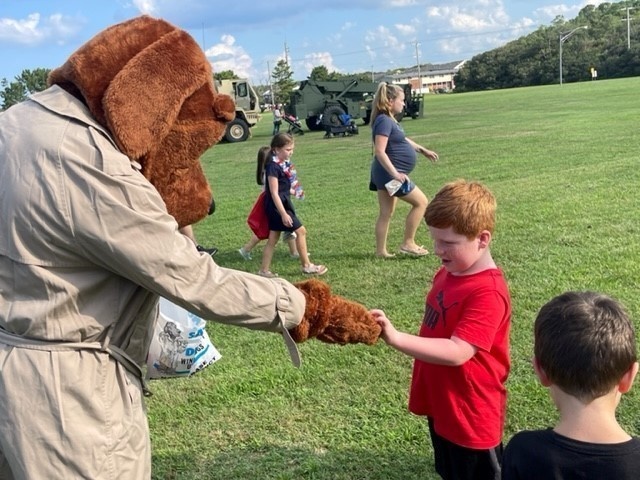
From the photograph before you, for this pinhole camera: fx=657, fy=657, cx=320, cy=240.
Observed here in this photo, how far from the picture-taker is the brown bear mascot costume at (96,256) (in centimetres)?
173

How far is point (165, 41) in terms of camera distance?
193cm

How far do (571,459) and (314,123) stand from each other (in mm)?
30376

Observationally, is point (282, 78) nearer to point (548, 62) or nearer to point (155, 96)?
point (548, 62)

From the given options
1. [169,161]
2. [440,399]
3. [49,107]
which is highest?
[49,107]

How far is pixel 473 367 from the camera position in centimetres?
245

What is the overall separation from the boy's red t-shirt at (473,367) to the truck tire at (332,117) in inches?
970

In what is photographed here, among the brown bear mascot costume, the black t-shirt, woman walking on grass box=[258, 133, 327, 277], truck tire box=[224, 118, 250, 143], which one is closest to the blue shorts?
woman walking on grass box=[258, 133, 327, 277]

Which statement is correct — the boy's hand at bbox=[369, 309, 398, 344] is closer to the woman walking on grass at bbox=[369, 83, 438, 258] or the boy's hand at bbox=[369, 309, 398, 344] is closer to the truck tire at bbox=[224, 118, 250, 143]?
the woman walking on grass at bbox=[369, 83, 438, 258]

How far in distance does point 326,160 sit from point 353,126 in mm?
A: 9466

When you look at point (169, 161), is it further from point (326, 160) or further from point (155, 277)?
point (326, 160)

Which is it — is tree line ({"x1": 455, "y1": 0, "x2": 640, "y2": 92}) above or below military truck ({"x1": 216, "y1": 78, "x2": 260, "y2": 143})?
above

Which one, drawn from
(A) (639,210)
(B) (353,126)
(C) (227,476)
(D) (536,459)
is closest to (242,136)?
(B) (353,126)

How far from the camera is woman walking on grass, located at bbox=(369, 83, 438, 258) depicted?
23.2ft

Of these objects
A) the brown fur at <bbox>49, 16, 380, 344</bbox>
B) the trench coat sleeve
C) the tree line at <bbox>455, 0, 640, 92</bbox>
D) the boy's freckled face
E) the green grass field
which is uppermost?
the tree line at <bbox>455, 0, 640, 92</bbox>
